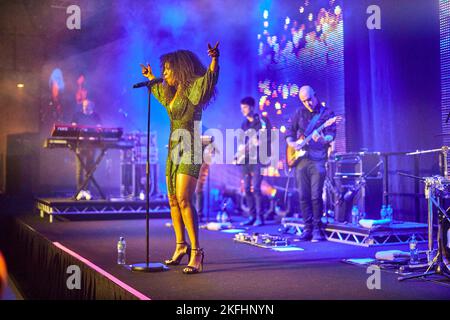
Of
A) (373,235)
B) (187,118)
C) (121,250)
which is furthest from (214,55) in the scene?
(373,235)

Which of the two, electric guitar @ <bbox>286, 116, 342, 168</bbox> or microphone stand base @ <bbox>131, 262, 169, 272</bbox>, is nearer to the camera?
microphone stand base @ <bbox>131, 262, 169, 272</bbox>

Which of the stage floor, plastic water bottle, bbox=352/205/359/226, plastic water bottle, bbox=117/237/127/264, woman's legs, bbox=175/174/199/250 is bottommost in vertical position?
the stage floor

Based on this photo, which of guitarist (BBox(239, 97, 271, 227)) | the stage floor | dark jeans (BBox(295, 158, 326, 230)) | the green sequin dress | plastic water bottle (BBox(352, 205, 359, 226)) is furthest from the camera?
guitarist (BBox(239, 97, 271, 227))

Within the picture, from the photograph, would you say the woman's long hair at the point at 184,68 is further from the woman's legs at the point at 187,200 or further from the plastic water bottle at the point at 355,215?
the plastic water bottle at the point at 355,215

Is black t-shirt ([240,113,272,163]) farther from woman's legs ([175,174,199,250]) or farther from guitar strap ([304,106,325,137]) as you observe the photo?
woman's legs ([175,174,199,250])

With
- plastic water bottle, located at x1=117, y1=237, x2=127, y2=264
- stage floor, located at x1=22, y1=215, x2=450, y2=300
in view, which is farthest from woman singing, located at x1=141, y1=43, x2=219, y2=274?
plastic water bottle, located at x1=117, y1=237, x2=127, y2=264

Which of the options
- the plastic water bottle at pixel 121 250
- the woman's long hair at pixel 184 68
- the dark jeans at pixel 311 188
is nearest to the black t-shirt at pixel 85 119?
the dark jeans at pixel 311 188

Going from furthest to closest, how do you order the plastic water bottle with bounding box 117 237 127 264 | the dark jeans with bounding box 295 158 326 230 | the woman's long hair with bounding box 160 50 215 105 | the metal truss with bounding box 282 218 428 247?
the dark jeans with bounding box 295 158 326 230, the metal truss with bounding box 282 218 428 247, the plastic water bottle with bounding box 117 237 127 264, the woman's long hair with bounding box 160 50 215 105

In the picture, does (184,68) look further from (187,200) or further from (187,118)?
(187,200)

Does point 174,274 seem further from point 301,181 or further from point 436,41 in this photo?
point 436,41

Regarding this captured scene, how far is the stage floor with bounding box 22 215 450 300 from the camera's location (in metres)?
3.71

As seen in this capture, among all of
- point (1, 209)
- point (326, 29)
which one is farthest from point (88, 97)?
point (326, 29)

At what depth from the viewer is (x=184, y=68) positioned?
15.2 feet

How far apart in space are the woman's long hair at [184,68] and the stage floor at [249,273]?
158 centimetres
